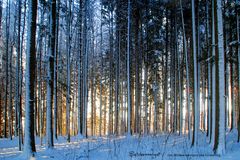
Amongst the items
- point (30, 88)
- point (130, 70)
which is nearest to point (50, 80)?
point (30, 88)

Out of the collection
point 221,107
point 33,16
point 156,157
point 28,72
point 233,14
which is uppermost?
point 233,14

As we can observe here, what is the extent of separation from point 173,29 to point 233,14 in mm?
7309

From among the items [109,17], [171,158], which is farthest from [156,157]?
[109,17]

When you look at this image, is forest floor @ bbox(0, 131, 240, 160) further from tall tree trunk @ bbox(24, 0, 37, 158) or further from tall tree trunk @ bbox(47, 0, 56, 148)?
tall tree trunk @ bbox(47, 0, 56, 148)

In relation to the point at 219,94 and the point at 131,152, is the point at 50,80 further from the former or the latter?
the point at 219,94

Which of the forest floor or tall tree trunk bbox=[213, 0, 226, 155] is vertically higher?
tall tree trunk bbox=[213, 0, 226, 155]

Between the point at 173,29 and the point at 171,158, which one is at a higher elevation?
the point at 173,29

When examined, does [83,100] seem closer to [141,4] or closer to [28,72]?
[141,4]

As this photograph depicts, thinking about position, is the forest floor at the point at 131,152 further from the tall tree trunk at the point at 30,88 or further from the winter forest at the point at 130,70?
the tall tree trunk at the point at 30,88

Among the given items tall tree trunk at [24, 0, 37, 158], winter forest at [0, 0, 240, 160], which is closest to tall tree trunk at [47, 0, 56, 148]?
winter forest at [0, 0, 240, 160]

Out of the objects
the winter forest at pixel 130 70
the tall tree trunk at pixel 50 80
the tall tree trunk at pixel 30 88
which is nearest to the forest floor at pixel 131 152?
the winter forest at pixel 130 70

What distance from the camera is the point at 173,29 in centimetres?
2586

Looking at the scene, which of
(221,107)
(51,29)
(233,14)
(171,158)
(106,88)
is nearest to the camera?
(171,158)

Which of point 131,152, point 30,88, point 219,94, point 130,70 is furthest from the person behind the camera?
point 130,70
